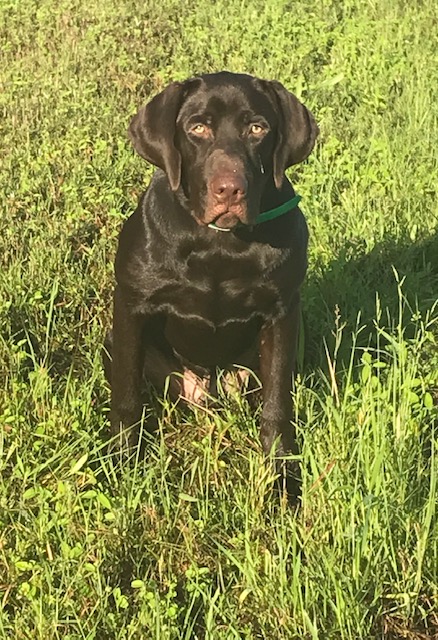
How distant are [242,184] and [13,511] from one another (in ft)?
3.69

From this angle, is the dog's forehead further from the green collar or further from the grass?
the grass

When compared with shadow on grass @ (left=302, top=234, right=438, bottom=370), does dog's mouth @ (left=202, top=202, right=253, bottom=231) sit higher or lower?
higher

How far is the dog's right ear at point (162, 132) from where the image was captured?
283 cm

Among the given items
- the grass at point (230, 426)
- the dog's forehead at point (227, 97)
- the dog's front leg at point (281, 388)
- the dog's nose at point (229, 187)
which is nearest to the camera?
the grass at point (230, 426)

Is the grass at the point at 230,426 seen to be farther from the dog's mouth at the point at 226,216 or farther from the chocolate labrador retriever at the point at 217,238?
the dog's mouth at the point at 226,216

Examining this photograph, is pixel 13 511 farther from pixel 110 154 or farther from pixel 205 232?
pixel 110 154

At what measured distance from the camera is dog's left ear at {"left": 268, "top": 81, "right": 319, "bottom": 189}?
2.89 meters

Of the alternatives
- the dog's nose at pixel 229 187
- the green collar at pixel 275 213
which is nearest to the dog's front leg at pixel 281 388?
the green collar at pixel 275 213

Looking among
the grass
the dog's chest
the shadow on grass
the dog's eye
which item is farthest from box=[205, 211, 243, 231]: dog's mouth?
the shadow on grass

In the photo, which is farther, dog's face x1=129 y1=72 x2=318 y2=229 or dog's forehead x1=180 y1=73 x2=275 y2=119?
dog's forehead x1=180 y1=73 x2=275 y2=119

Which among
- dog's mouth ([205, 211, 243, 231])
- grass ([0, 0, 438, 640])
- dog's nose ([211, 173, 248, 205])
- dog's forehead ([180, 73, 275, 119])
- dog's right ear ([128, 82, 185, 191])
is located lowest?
grass ([0, 0, 438, 640])

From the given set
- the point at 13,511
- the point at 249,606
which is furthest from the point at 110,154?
the point at 249,606

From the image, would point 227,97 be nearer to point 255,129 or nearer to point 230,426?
point 255,129

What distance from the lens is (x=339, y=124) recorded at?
5660mm
